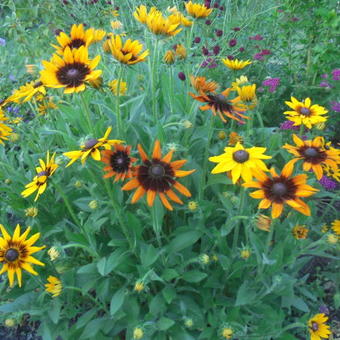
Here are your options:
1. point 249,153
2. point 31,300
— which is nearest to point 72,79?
point 249,153

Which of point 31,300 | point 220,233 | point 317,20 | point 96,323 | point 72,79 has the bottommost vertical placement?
point 96,323

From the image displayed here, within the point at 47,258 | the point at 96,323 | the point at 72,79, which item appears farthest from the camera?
the point at 47,258

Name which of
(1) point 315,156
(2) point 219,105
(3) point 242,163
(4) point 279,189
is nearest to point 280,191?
(4) point 279,189

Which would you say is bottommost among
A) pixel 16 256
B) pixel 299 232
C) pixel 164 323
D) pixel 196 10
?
pixel 164 323

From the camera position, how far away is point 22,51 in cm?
261

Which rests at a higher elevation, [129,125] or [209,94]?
[209,94]

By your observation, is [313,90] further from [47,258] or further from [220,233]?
[47,258]

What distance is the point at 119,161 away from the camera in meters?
1.19

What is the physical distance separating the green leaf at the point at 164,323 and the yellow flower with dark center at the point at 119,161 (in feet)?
1.91

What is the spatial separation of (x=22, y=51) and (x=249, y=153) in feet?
6.70

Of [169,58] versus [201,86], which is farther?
[169,58]

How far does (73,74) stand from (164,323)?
3.03ft

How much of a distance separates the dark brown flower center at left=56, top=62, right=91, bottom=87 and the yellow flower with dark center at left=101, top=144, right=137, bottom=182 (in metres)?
0.23

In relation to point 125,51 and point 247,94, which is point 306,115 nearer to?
point 247,94
